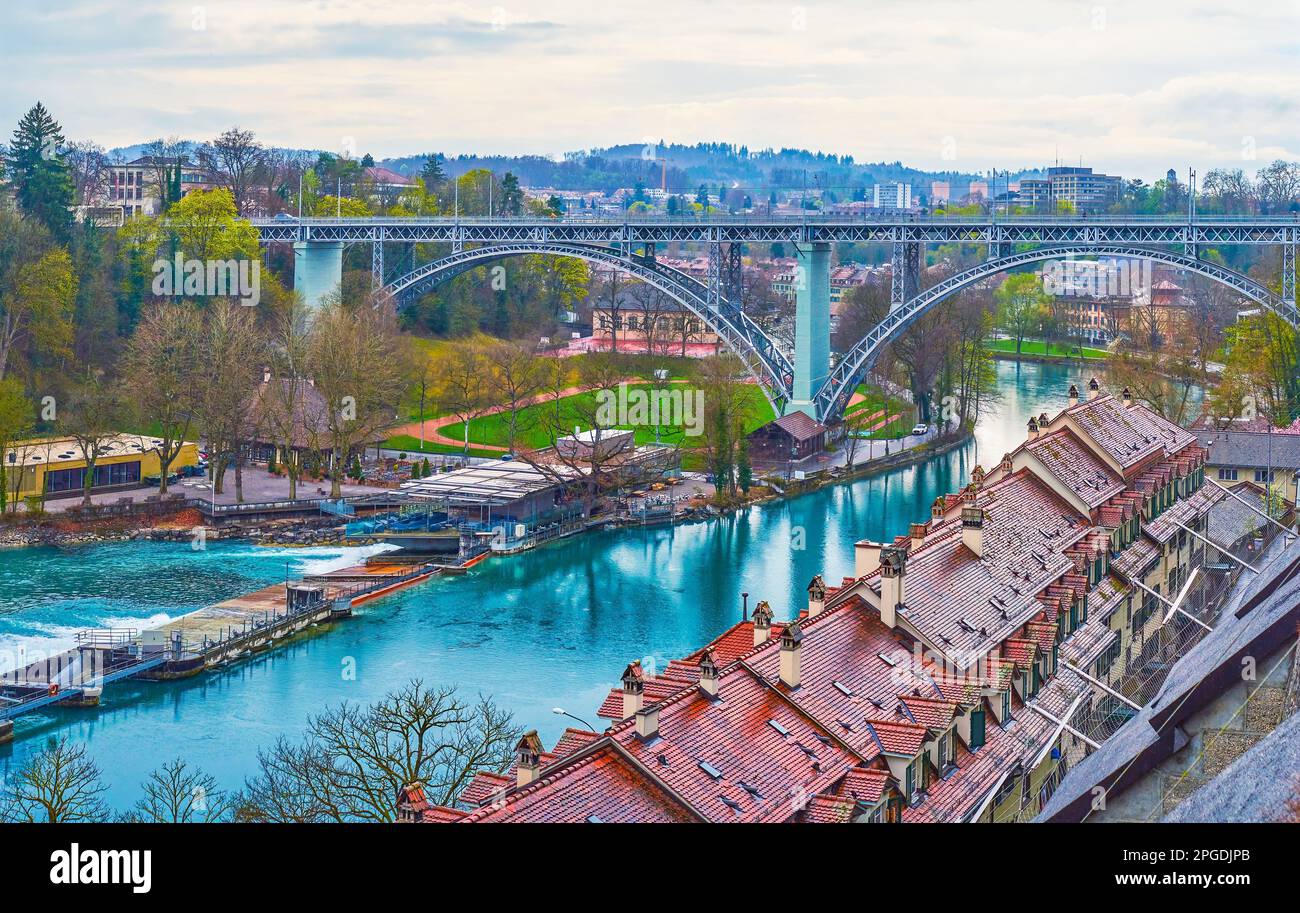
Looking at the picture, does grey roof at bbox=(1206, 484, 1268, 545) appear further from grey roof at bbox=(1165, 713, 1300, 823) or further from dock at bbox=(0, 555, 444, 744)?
grey roof at bbox=(1165, 713, 1300, 823)

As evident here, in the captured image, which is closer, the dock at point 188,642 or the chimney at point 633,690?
the chimney at point 633,690

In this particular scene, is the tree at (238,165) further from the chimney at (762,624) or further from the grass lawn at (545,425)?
the chimney at (762,624)

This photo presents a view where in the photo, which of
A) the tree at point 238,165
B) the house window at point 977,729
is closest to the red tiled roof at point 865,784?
the house window at point 977,729

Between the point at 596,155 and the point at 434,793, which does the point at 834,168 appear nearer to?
the point at 596,155

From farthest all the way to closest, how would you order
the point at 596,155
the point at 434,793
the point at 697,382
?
the point at 596,155, the point at 697,382, the point at 434,793

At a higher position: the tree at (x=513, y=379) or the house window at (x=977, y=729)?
the tree at (x=513, y=379)

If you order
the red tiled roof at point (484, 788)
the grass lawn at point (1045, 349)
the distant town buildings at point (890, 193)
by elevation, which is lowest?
the red tiled roof at point (484, 788)

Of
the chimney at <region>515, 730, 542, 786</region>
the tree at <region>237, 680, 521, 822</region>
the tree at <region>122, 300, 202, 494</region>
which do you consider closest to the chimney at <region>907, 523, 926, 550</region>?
the tree at <region>237, 680, 521, 822</region>
